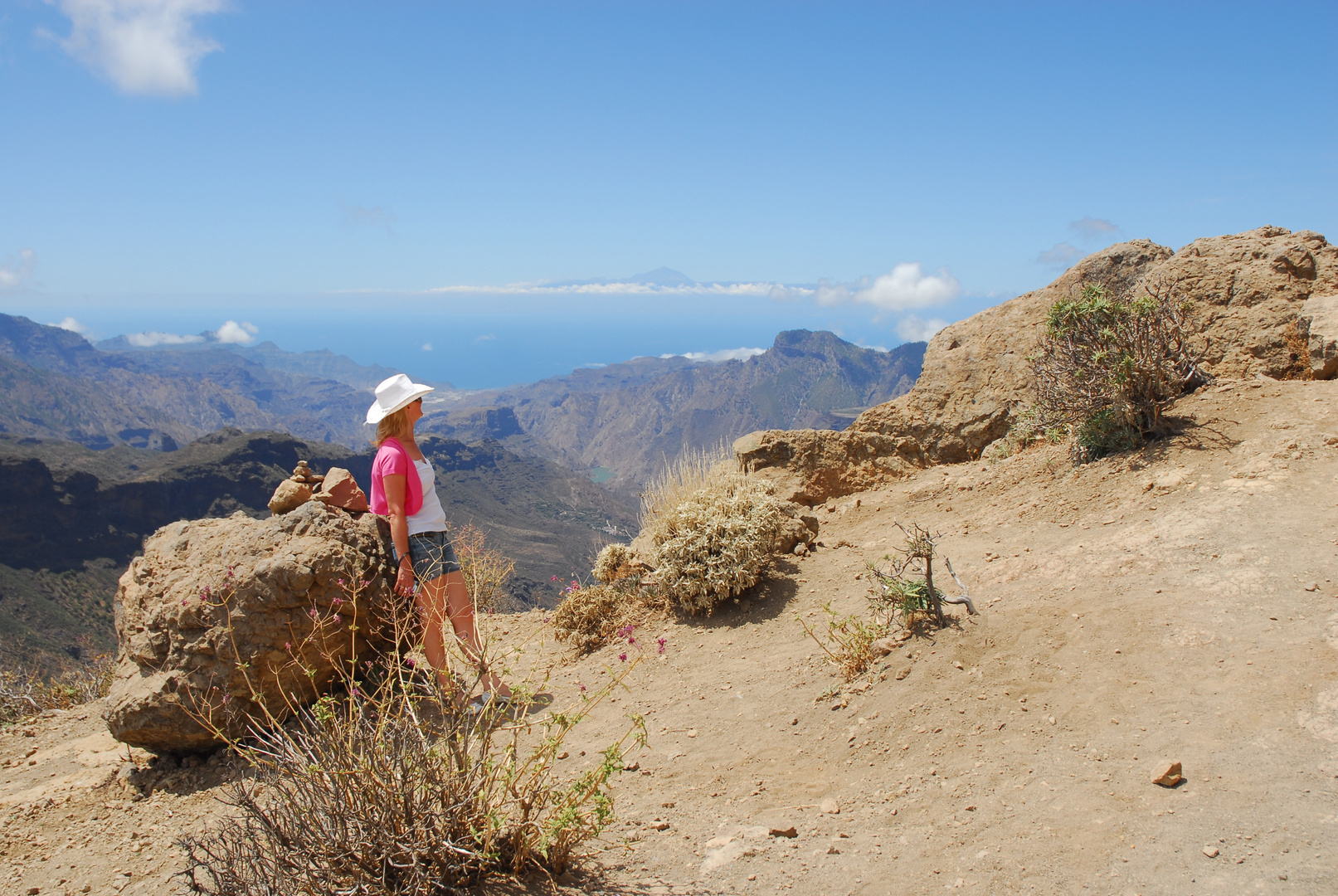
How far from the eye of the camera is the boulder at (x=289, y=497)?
545 cm

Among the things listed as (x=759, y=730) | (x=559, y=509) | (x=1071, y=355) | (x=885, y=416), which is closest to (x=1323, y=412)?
(x=1071, y=355)

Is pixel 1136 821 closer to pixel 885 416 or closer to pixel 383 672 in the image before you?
pixel 383 672

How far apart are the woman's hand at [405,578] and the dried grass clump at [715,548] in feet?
7.35

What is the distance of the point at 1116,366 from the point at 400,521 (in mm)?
5632

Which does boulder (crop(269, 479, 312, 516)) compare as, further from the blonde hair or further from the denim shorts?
the denim shorts

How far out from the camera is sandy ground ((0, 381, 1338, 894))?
8.76 ft

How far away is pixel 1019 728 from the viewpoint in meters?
3.45

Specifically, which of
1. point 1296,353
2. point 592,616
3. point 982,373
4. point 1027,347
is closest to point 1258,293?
point 1296,353

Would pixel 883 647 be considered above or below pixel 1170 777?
below

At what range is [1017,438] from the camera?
7.59 metres

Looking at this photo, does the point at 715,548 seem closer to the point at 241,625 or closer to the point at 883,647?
the point at 883,647

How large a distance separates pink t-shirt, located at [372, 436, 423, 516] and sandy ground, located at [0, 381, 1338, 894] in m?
1.84

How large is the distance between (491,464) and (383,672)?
126m

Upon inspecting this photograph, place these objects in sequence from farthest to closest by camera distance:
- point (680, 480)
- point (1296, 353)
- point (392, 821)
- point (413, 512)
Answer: point (680, 480), point (1296, 353), point (413, 512), point (392, 821)
